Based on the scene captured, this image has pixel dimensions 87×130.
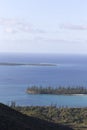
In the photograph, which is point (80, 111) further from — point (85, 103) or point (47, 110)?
point (85, 103)

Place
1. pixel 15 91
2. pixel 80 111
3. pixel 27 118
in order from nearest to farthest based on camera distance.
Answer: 1. pixel 27 118
2. pixel 80 111
3. pixel 15 91

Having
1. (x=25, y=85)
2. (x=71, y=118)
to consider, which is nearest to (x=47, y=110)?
(x=71, y=118)

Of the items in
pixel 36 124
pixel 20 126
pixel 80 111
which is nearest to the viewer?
pixel 20 126

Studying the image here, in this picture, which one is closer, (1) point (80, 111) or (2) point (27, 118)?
(2) point (27, 118)

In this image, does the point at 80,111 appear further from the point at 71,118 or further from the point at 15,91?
the point at 15,91

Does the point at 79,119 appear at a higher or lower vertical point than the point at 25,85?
lower

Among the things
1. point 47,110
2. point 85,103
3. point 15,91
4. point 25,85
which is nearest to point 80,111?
point 47,110

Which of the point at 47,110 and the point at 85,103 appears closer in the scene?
the point at 47,110

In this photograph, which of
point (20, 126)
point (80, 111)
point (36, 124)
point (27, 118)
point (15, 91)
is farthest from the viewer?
point (15, 91)

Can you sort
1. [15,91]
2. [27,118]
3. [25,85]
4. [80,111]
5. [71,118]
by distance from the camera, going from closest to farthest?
[27,118]
[71,118]
[80,111]
[15,91]
[25,85]
